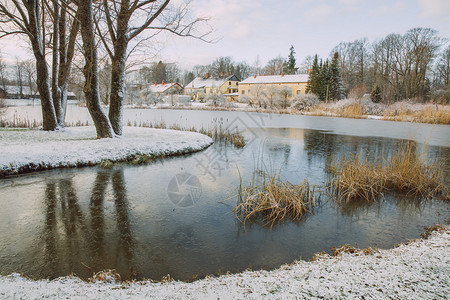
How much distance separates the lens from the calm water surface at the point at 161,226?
9.95 feet

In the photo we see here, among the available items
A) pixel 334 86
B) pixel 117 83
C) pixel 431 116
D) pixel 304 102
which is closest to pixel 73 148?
pixel 117 83

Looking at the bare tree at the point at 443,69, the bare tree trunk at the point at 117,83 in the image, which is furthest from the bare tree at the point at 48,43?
the bare tree at the point at 443,69

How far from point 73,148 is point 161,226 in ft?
17.2

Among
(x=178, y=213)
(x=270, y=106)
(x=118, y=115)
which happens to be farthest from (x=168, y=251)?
(x=270, y=106)

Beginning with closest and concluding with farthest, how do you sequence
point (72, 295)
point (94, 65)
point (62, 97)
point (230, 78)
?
point (72, 295), point (94, 65), point (62, 97), point (230, 78)

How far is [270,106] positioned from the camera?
111ft

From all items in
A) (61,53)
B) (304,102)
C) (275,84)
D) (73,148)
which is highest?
(275,84)

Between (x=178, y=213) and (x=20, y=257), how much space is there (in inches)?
85.8

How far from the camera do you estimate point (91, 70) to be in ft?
27.4

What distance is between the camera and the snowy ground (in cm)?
220

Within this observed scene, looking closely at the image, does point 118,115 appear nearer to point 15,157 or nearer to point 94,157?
point 94,157

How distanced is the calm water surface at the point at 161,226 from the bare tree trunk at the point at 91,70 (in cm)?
263

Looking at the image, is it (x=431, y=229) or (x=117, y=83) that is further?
(x=117, y=83)

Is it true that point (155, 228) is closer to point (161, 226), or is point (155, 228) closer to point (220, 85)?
point (161, 226)
